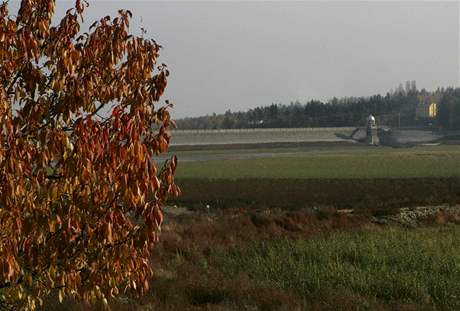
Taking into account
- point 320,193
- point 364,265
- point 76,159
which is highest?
point 76,159

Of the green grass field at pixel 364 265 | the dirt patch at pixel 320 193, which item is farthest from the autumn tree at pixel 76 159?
the dirt patch at pixel 320 193

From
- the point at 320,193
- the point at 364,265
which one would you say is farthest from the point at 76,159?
the point at 320,193

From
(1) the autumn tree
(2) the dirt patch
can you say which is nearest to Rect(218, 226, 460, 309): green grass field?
(1) the autumn tree

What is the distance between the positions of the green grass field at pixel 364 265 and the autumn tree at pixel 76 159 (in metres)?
7.75

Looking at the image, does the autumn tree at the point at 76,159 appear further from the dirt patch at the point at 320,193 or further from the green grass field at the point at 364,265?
the dirt patch at the point at 320,193

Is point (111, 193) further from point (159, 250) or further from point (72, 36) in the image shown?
point (159, 250)

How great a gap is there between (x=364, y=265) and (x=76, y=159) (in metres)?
13.0

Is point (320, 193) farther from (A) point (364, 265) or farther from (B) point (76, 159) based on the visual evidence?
(B) point (76, 159)

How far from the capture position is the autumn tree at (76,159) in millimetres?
5055

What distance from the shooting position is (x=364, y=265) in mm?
16625

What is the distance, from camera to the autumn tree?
505cm

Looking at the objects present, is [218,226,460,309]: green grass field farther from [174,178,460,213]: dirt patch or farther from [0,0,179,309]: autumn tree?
[174,178,460,213]: dirt patch

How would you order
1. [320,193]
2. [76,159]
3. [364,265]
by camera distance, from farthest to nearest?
[320,193]
[364,265]
[76,159]

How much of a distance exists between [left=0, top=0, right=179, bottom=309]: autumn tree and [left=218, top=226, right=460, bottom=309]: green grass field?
7.75 m
